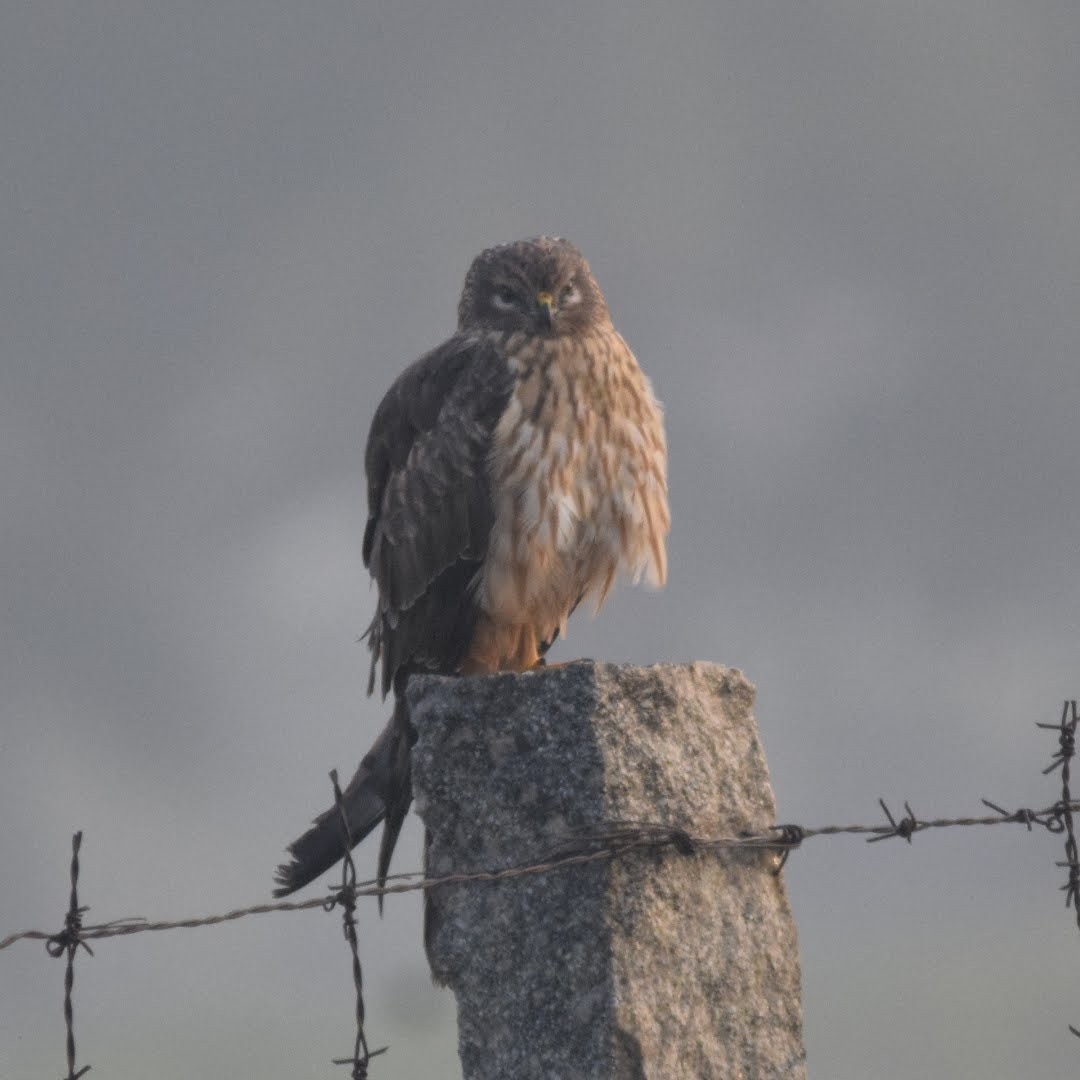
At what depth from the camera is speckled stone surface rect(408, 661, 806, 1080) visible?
3.18 metres

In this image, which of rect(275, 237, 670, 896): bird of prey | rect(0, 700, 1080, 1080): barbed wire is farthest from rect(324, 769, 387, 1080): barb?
rect(275, 237, 670, 896): bird of prey

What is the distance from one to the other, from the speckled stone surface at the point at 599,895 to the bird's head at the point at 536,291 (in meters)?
2.89

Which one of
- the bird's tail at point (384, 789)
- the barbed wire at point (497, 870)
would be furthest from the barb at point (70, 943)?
the bird's tail at point (384, 789)

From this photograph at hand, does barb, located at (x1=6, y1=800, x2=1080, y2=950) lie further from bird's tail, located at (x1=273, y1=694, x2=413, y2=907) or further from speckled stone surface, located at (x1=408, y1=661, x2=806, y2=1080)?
bird's tail, located at (x1=273, y1=694, x2=413, y2=907)

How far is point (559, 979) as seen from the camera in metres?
3.19

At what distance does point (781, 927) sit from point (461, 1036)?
0.80m

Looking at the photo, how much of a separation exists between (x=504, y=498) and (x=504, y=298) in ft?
4.00

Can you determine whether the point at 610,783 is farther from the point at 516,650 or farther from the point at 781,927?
the point at 516,650

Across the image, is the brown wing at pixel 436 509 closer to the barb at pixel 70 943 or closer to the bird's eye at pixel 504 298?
the bird's eye at pixel 504 298

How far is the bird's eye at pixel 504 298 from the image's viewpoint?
6.31 meters

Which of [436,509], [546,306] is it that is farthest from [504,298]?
[436,509]

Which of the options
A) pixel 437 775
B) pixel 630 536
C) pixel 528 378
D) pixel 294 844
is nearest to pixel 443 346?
pixel 528 378

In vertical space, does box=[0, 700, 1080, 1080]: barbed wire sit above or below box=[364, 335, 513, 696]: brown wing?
below

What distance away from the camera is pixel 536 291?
625 cm
